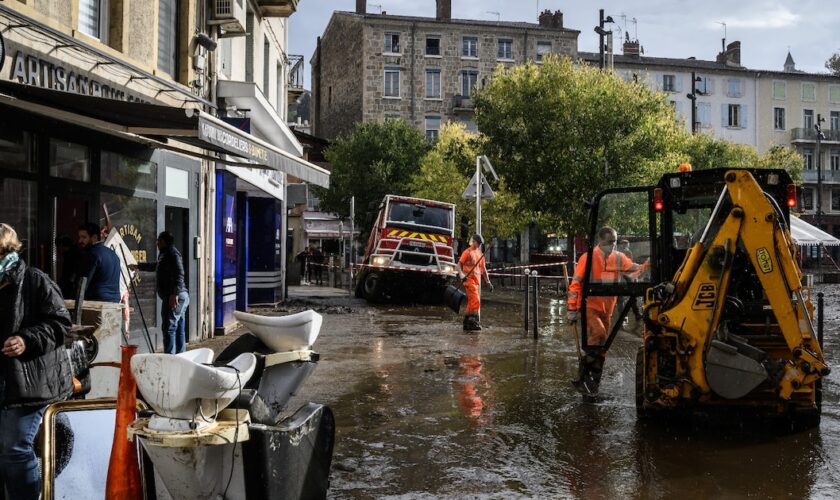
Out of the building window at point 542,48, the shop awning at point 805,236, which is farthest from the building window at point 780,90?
the shop awning at point 805,236

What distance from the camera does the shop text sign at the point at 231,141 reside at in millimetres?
7746

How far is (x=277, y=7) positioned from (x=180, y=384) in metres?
16.3

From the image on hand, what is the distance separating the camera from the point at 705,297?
6285 mm

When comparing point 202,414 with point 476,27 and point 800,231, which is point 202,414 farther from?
point 476,27

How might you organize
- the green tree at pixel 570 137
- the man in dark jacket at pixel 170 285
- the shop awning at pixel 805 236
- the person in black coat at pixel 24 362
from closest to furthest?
1. the person in black coat at pixel 24 362
2. the man in dark jacket at pixel 170 285
3. the shop awning at pixel 805 236
4. the green tree at pixel 570 137

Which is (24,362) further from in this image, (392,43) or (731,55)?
(731,55)

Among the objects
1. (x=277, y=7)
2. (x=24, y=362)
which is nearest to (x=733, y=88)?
(x=277, y=7)

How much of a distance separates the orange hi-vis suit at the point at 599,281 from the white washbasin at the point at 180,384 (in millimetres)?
4945

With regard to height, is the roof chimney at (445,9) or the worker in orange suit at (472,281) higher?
the roof chimney at (445,9)

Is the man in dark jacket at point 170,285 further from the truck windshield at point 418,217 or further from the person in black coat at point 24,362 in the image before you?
the truck windshield at point 418,217

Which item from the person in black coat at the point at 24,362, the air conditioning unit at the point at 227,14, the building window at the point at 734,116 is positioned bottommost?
the person in black coat at the point at 24,362

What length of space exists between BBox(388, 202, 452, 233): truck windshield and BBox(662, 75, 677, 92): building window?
4288 centimetres

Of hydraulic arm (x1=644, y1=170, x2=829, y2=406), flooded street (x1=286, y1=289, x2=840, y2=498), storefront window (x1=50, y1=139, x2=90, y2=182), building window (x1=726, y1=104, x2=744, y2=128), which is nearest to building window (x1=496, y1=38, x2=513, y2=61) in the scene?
building window (x1=726, y1=104, x2=744, y2=128)

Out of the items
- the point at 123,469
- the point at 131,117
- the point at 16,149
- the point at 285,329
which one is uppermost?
the point at 131,117
